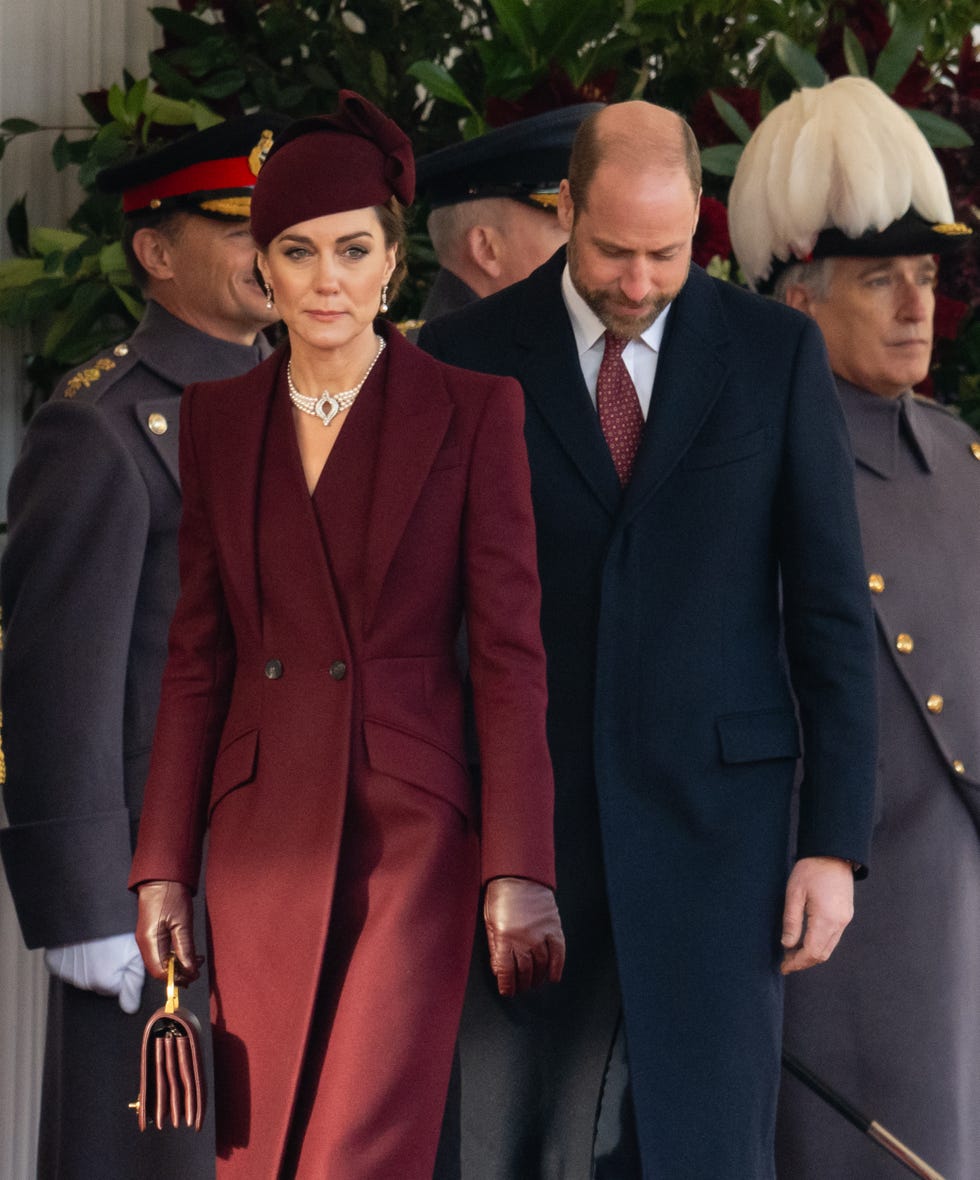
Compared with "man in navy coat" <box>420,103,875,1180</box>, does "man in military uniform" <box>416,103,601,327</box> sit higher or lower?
higher

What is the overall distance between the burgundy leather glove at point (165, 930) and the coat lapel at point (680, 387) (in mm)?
647

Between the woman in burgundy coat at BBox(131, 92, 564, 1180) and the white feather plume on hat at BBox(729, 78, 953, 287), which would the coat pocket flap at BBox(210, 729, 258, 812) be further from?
the white feather plume on hat at BBox(729, 78, 953, 287)

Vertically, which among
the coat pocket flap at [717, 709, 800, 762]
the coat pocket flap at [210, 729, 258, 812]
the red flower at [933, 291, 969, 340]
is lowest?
the coat pocket flap at [717, 709, 800, 762]

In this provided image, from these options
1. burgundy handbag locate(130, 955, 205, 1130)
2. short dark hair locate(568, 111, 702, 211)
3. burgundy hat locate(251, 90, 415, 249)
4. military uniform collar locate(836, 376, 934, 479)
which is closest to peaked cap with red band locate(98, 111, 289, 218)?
military uniform collar locate(836, 376, 934, 479)

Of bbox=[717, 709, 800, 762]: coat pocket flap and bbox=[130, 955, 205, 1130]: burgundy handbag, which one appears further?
bbox=[717, 709, 800, 762]: coat pocket flap

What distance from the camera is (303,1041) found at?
2.22 meters

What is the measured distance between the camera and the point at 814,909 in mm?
2551

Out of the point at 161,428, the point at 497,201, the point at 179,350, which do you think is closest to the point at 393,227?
the point at 161,428

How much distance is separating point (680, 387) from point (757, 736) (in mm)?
400

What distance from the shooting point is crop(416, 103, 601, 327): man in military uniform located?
3.73 m

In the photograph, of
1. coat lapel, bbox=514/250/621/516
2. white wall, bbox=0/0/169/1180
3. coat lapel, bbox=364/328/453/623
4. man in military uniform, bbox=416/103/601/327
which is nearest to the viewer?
coat lapel, bbox=364/328/453/623

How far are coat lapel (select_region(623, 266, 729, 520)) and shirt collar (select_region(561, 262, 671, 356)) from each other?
10 millimetres

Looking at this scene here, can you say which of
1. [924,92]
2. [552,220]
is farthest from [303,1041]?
[924,92]

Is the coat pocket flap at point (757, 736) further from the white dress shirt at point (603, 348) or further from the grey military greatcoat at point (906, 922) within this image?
the grey military greatcoat at point (906, 922)
